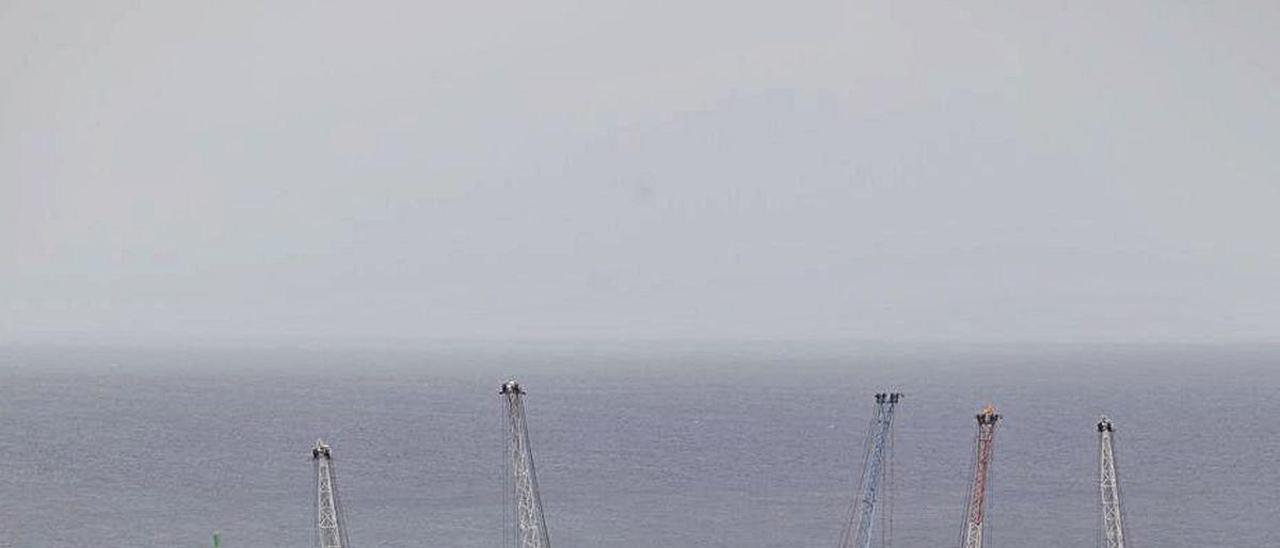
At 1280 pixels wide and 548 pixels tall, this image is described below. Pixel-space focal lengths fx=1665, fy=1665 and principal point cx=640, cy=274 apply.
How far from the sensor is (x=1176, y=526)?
6919 inches

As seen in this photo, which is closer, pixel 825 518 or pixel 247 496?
pixel 825 518

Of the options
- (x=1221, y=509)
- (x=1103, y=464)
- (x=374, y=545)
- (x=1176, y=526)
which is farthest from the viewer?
(x=1221, y=509)

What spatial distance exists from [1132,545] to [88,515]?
359 feet

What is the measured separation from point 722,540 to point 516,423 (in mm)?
52294

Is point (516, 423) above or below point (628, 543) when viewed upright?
above

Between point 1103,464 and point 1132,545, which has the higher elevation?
point 1103,464

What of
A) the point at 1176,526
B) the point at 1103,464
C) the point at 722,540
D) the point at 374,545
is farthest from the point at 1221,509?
the point at 374,545

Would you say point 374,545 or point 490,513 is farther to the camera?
point 490,513

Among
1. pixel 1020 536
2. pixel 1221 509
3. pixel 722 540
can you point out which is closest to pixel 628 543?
pixel 722 540

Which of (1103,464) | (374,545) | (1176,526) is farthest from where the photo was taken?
(1176,526)

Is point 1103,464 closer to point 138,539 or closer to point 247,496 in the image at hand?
point 138,539

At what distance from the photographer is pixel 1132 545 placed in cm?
16300

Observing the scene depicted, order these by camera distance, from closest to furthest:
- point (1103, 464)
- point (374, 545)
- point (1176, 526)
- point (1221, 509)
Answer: point (1103, 464), point (374, 545), point (1176, 526), point (1221, 509)

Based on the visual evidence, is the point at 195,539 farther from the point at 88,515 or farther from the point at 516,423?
the point at 516,423
